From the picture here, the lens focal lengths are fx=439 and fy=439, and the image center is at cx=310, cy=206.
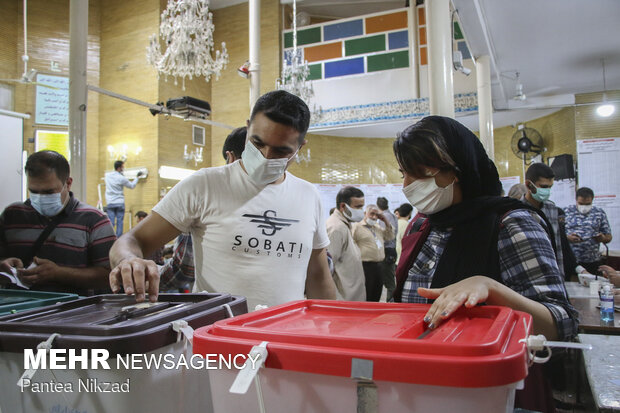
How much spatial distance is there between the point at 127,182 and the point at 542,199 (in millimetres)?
9210

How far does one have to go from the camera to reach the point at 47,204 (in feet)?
7.32

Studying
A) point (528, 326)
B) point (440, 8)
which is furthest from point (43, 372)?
point (440, 8)

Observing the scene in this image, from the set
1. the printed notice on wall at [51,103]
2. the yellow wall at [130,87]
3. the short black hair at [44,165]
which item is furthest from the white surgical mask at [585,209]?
the printed notice on wall at [51,103]

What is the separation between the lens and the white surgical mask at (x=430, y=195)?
1.35m

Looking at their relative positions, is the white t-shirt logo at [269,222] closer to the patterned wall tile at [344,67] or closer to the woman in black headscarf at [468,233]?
the woman in black headscarf at [468,233]

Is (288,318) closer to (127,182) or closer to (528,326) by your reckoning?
(528,326)

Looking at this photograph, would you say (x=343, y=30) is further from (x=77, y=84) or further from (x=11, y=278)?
(x=11, y=278)

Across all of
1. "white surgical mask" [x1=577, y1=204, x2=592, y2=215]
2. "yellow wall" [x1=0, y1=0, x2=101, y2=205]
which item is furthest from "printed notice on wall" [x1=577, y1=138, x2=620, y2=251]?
"yellow wall" [x1=0, y1=0, x2=101, y2=205]

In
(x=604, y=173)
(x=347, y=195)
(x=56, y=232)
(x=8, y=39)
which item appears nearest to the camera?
(x=56, y=232)

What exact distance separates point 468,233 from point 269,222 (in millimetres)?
657

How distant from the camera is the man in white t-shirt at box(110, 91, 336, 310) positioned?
4.83ft

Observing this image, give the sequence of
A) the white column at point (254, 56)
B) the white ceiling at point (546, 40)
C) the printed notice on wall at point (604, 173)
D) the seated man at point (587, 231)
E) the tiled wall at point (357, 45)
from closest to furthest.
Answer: the white column at point (254, 56)
the white ceiling at point (546, 40)
the seated man at point (587, 231)
the printed notice on wall at point (604, 173)
the tiled wall at point (357, 45)

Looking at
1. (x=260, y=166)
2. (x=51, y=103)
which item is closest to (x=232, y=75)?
(x=51, y=103)

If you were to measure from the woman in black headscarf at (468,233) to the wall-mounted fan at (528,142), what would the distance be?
9.33 meters
